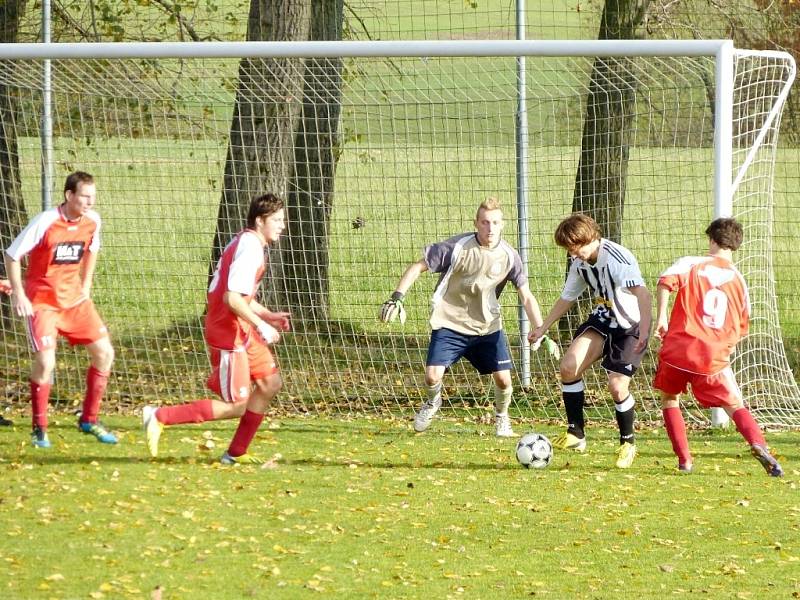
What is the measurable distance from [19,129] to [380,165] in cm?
318

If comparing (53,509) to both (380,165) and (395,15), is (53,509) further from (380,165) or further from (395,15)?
(395,15)

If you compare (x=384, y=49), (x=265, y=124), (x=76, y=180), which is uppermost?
(x=384, y=49)

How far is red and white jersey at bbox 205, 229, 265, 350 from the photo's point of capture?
21.2 feet

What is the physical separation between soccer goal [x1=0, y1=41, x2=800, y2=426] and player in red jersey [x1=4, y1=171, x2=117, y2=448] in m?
1.83

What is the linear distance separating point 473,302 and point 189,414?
2322 millimetres

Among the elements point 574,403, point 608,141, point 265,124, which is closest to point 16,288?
point 574,403

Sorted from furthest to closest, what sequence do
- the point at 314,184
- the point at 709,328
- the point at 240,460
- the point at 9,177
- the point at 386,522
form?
the point at 314,184
the point at 9,177
the point at 240,460
the point at 709,328
the point at 386,522

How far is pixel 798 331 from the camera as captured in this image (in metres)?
11.1

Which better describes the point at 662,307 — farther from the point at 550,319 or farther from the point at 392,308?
the point at 392,308

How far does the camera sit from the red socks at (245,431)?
22.2ft

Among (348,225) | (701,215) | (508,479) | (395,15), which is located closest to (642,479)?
(508,479)

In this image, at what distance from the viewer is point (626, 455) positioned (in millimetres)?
7293

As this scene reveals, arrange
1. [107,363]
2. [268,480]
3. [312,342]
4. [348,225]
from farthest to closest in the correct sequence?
[348,225], [312,342], [107,363], [268,480]

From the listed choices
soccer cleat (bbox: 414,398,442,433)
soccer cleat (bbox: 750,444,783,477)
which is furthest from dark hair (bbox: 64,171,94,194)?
soccer cleat (bbox: 750,444,783,477)
